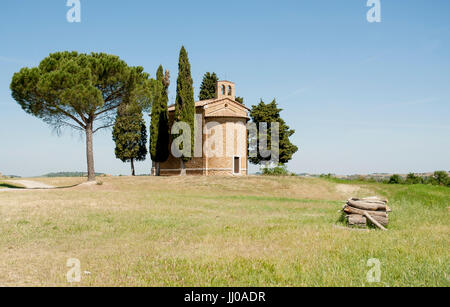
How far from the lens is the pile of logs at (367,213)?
9.88 metres

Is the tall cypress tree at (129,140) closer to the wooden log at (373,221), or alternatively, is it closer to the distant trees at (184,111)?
the distant trees at (184,111)

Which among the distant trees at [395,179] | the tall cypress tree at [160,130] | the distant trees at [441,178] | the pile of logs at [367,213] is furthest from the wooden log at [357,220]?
the distant trees at [441,178]

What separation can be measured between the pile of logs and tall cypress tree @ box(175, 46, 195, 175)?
873 inches

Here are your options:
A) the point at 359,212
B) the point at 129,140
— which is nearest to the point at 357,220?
the point at 359,212

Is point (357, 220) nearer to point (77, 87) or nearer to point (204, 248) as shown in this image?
point (204, 248)

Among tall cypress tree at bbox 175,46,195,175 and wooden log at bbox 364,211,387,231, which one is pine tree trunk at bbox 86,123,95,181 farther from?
wooden log at bbox 364,211,387,231

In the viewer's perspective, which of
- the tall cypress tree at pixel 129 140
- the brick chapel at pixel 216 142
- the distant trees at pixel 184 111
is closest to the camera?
the distant trees at pixel 184 111

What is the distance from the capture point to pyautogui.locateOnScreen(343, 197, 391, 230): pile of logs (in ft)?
32.4

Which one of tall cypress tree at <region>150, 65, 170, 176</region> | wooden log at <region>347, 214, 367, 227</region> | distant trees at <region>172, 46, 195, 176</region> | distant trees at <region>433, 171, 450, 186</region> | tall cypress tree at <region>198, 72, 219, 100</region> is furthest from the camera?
tall cypress tree at <region>198, 72, 219, 100</region>

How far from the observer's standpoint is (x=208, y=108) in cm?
3344

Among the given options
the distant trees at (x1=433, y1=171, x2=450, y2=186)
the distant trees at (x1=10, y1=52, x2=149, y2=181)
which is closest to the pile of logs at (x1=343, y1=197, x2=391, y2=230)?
the distant trees at (x1=10, y1=52, x2=149, y2=181)

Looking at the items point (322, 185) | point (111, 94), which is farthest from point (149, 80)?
point (322, 185)

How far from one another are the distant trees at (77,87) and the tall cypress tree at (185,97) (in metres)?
4.06
